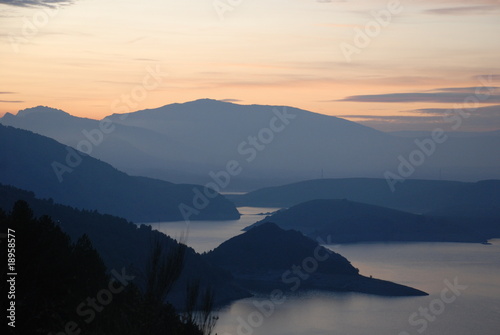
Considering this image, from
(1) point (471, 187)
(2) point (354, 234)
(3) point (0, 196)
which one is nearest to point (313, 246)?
(3) point (0, 196)

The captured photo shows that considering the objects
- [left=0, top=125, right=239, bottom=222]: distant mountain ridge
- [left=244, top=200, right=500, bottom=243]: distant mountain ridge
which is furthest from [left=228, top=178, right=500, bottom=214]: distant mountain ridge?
[left=0, top=125, right=239, bottom=222]: distant mountain ridge

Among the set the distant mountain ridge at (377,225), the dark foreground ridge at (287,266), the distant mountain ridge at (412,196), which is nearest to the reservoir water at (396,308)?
the dark foreground ridge at (287,266)

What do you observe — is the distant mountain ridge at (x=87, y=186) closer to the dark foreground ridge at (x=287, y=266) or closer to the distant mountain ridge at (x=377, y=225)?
the distant mountain ridge at (x=377, y=225)

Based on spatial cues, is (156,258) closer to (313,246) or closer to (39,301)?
(39,301)

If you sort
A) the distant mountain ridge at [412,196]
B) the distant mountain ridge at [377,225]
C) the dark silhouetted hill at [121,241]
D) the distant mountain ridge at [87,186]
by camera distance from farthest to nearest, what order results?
1. the distant mountain ridge at [412,196]
2. the distant mountain ridge at [87,186]
3. the distant mountain ridge at [377,225]
4. the dark silhouetted hill at [121,241]

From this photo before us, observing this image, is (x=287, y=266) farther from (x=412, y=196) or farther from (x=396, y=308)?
(x=412, y=196)

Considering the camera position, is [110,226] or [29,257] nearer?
[29,257]
